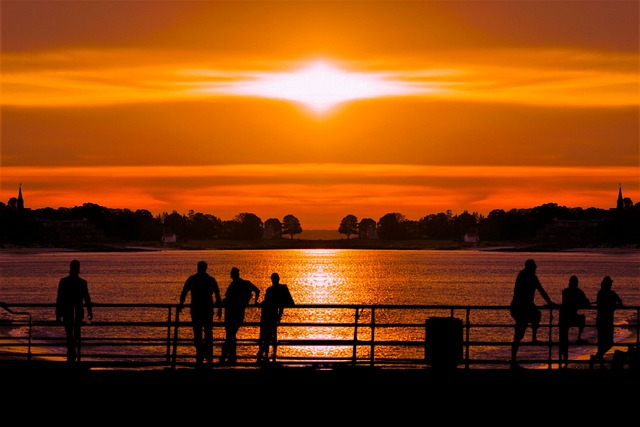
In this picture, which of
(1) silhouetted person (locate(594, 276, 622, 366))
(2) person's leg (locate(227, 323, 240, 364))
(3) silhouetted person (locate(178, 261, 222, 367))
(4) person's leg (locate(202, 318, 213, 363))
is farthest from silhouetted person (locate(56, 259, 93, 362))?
(1) silhouetted person (locate(594, 276, 622, 366))

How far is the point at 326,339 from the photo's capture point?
3375 cm

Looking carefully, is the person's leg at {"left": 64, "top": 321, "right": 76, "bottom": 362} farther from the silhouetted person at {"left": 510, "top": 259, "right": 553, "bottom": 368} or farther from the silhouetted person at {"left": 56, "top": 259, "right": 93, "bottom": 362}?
the silhouetted person at {"left": 510, "top": 259, "right": 553, "bottom": 368}

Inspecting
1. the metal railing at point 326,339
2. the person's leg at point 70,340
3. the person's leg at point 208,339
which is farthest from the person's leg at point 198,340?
the person's leg at point 70,340

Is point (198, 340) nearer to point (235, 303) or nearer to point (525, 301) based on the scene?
point (235, 303)

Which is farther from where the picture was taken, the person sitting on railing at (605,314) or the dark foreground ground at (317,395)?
the person sitting on railing at (605,314)

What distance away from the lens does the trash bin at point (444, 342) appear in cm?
2424

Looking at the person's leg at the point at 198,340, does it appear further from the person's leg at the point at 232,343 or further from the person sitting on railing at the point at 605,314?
the person sitting on railing at the point at 605,314

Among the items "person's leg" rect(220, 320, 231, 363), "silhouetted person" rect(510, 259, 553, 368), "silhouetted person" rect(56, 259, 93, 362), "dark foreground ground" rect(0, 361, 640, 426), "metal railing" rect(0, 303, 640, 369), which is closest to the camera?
"dark foreground ground" rect(0, 361, 640, 426)

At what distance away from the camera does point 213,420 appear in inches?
682

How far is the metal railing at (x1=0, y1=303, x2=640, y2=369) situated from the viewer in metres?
25.1

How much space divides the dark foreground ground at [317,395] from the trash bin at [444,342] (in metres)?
0.46

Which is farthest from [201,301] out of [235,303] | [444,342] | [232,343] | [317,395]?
A: [444,342]

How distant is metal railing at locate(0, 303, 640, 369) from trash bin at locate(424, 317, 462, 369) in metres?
0.02

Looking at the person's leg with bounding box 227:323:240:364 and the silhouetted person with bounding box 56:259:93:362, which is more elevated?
the silhouetted person with bounding box 56:259:93:362
